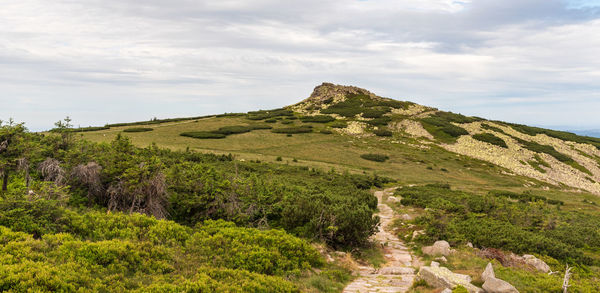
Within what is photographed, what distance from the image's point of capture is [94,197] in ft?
53.5

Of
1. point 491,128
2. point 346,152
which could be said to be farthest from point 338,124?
point 491,128

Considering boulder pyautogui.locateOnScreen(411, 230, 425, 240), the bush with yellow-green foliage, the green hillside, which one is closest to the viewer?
the bush with yellow-green foliage

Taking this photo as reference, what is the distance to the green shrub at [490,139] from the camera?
205ft

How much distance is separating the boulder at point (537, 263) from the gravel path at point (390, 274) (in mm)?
5032

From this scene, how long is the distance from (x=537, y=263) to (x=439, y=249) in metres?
4.07

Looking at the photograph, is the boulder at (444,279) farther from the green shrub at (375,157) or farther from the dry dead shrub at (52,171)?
the green shrub at (375,157)

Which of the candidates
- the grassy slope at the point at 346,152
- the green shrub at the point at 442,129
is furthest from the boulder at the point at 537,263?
the green shrub at the point at 442,129

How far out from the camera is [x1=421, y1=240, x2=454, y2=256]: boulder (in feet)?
47.6

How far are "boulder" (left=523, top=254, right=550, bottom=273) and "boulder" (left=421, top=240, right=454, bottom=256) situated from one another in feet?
10.8

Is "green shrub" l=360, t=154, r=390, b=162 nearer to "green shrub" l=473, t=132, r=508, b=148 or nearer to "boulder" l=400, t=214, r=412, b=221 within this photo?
"green shrub" l=473, t=132, r=508, b=148

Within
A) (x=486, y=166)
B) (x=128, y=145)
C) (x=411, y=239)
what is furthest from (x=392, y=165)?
(x=128, y=145)

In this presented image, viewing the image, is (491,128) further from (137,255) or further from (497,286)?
(137,255)

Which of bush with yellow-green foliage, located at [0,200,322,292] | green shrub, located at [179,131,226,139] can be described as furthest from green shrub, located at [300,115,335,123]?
bush with yellow-green foliage, located at [0,200,322,292]

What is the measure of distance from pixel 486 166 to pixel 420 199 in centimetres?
3167
